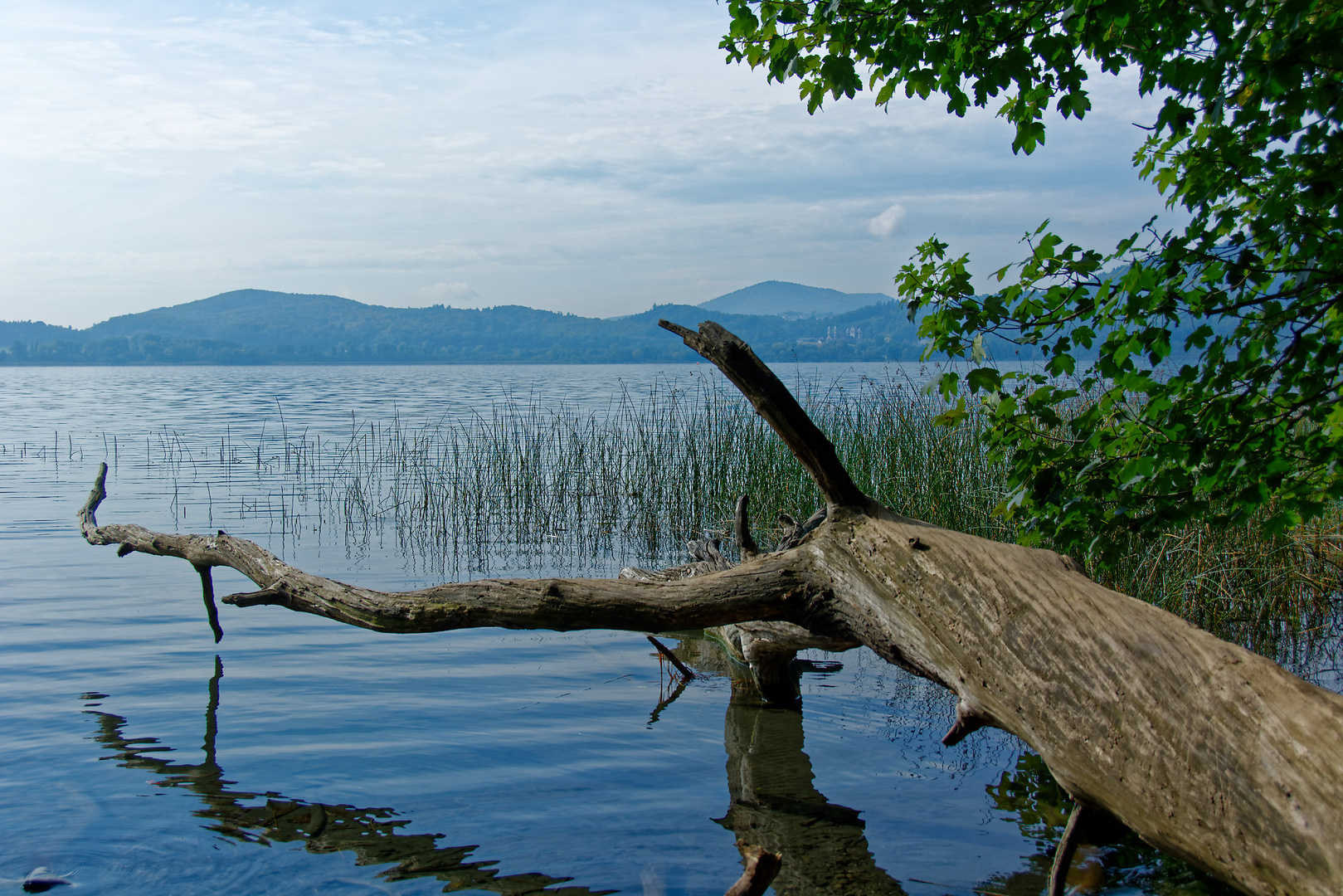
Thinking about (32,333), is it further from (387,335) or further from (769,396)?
(769,396)

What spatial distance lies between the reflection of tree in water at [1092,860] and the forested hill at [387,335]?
5164 centimetres

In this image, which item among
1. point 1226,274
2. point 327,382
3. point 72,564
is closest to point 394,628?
point 1226,274

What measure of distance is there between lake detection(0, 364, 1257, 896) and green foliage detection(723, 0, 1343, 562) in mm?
1353

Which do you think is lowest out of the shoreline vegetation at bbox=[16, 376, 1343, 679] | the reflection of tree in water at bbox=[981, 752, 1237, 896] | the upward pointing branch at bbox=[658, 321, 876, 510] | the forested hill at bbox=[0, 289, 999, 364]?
the reflection of tree in water at bbox=[981, 752, 1237, 896]

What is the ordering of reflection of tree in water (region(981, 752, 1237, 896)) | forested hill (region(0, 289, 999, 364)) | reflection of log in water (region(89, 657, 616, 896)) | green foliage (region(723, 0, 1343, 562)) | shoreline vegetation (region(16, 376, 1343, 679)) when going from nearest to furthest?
green foliage (region(723, 0, 1343, 562)) → reflection of tree in water (region(981, 752, 1237, 896)) → reflection of log in water (region(89, 657, 616, 896)) → shoreline vegetation (region(16, 376, 1343, 679)) → forested hill (region(0, 289, 999, 364))

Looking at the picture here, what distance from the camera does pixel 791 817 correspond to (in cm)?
334

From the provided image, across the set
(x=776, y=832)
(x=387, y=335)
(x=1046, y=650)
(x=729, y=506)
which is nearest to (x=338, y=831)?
(x=776, y=832)

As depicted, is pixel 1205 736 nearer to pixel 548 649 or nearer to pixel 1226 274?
pixel 1226 274

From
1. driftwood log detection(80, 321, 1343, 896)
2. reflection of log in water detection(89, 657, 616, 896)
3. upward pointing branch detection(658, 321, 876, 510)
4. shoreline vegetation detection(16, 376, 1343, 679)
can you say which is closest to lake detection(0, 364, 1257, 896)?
reflection of log in water detection(89, 657, 616, 896)

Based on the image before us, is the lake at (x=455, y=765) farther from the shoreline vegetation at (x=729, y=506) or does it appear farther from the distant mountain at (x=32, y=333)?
the distant mountain at (x=32, y=333)

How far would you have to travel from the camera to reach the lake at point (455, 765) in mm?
2982

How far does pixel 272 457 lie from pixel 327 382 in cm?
2966

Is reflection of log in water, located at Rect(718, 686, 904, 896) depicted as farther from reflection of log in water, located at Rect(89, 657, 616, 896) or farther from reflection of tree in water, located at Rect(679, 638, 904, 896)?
reflection of log in water, located at Rect(89, 657, 616, 896)

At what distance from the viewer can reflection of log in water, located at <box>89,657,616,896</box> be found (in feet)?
9.53
